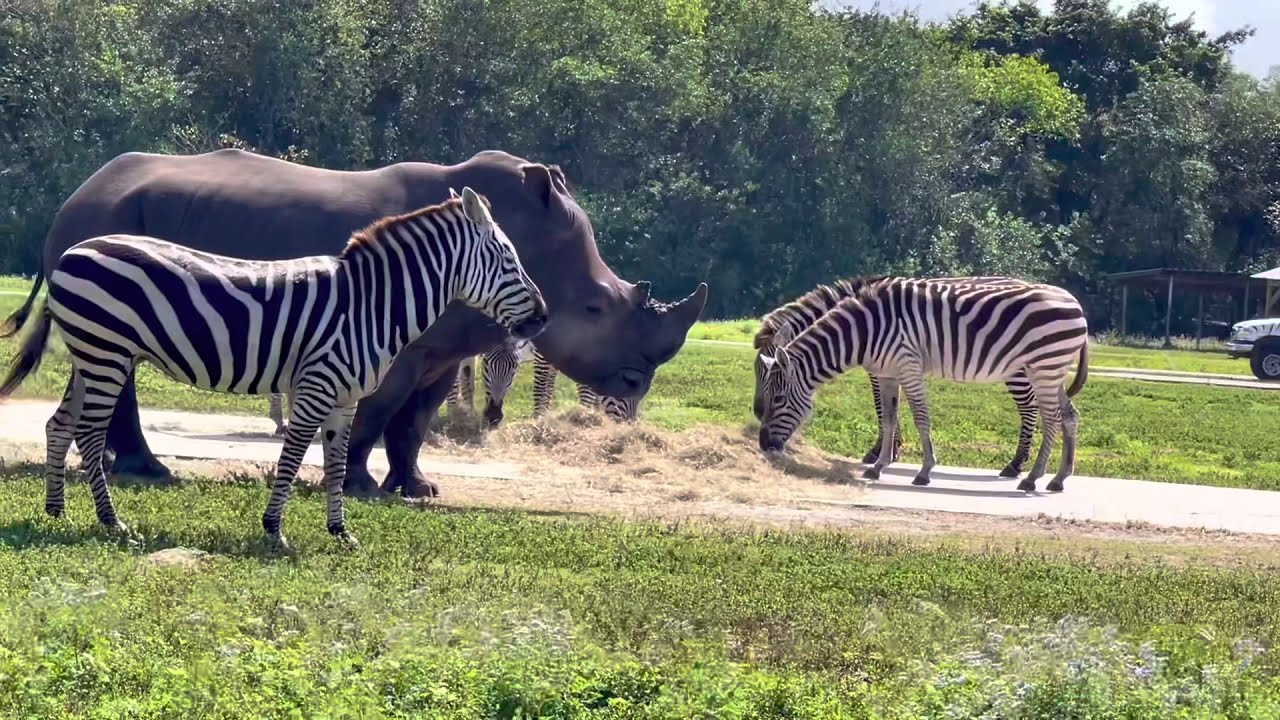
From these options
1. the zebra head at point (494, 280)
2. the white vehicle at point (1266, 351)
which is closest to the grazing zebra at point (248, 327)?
the zebra head at point (494, 280)

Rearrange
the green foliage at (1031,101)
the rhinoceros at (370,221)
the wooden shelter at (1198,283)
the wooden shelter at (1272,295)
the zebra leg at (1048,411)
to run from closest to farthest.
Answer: the rhinoceros at (370,221), the zebra leg at (1048,411), the wooden shelter at (1272,295), the wooden shelter at (1198,283), the green foliage at (1031,101)

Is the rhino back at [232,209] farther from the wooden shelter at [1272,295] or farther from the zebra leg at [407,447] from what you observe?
the wooden shelter at [1272,295]

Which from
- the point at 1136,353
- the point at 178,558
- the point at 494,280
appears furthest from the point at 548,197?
the point at 1136,353

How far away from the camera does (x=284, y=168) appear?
15234 millimetres

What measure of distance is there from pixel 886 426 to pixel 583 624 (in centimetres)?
981

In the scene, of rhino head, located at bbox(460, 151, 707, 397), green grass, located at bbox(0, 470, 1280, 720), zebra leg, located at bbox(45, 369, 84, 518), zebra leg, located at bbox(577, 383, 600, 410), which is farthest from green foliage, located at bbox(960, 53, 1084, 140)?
zebra leg, located at bbox(45, 369, 84, 518)

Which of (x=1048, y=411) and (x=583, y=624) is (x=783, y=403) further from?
(x=583, y=624)

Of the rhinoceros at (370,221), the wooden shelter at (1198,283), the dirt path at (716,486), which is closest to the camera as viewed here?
the rhinoceros at (370,221)

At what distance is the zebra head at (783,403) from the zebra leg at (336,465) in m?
7.27

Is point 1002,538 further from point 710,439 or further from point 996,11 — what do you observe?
point 996,11

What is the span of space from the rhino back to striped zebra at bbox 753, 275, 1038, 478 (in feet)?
19.2

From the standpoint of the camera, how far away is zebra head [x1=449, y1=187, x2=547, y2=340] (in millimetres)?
12414

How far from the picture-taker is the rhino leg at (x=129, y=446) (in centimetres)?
1403

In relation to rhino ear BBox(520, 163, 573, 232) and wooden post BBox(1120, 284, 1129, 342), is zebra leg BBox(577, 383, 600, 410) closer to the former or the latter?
rhino ear BBox(520, 163, 573, 232)
